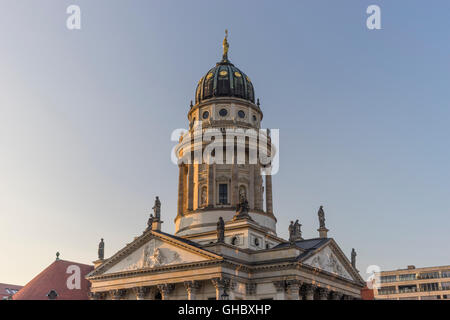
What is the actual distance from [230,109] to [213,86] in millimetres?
4254

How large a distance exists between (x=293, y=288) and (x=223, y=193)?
16138mm

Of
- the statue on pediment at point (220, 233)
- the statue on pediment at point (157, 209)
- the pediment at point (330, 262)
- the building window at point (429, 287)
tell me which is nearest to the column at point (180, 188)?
the statue on pediment at point (157, 209)

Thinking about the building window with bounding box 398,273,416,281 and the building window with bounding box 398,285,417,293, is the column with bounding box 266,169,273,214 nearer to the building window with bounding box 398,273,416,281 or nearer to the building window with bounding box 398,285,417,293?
the building window with bounding box 398,273,416,281

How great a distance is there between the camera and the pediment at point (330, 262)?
171 feet

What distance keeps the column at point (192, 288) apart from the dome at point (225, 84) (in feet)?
84.8

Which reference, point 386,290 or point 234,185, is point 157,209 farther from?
point 386,290

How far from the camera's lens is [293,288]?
47.5m

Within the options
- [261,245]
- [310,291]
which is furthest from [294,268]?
[261,245]

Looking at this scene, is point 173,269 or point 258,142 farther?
point 258,142

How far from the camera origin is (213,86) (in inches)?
2594

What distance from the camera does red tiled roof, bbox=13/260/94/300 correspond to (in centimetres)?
7019

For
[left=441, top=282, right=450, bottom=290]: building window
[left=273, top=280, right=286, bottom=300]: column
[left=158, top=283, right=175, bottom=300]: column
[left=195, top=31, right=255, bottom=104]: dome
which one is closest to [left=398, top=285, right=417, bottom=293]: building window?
[left=441, top=282, right=450, bottom=290]: building window

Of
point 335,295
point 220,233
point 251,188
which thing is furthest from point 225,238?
point 335,295
